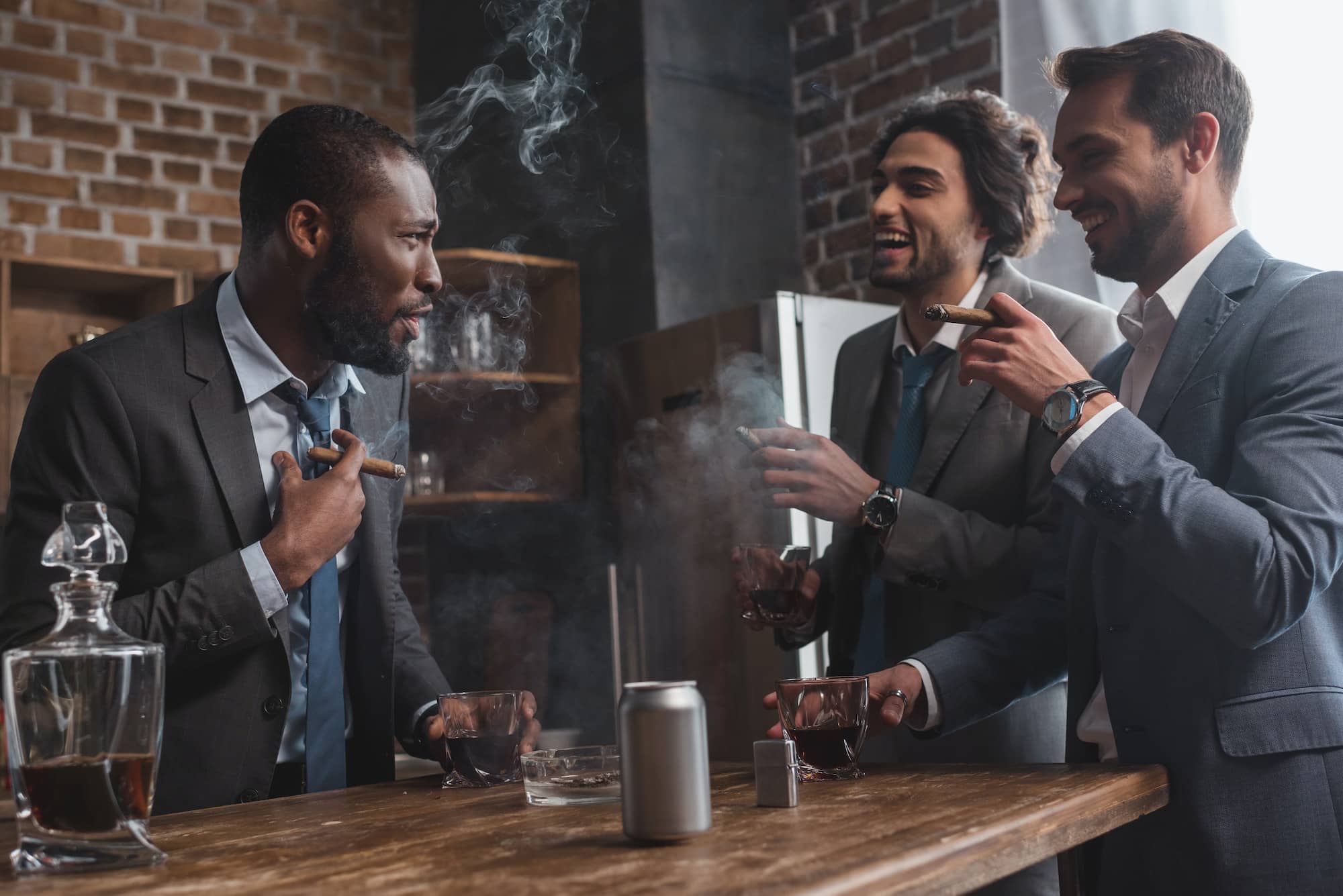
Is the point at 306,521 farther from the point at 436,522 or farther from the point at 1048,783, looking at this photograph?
the point at 436,522

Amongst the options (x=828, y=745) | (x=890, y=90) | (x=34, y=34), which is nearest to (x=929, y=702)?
(x=828, y=745)

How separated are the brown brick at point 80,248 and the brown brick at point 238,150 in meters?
0.48

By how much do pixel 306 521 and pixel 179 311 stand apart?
0.46 m

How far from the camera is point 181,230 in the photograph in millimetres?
3988

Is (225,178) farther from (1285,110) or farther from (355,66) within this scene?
(1285,110)

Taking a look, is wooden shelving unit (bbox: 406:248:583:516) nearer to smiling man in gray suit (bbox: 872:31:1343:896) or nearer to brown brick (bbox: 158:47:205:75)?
brown brick (bbox: 158:47:205:75)

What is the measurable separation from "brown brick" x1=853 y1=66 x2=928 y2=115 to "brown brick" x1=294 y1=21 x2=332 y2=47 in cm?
191

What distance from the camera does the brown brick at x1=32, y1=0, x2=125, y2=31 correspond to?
3.81m

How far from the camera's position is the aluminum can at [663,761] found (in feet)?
3.32

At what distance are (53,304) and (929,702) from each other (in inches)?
125

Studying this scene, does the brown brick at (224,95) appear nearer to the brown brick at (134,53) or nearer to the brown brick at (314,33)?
the brown brick at (134,53)

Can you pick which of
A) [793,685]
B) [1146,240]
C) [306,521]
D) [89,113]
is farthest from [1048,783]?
[89,113]

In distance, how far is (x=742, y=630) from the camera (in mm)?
3074

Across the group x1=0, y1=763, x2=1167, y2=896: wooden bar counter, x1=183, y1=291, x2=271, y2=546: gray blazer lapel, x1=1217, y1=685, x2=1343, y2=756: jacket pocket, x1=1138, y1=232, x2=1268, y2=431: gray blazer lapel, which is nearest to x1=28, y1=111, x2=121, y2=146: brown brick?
x1=183, y1=291, x2=271, y2=546: gray blazer lapel
